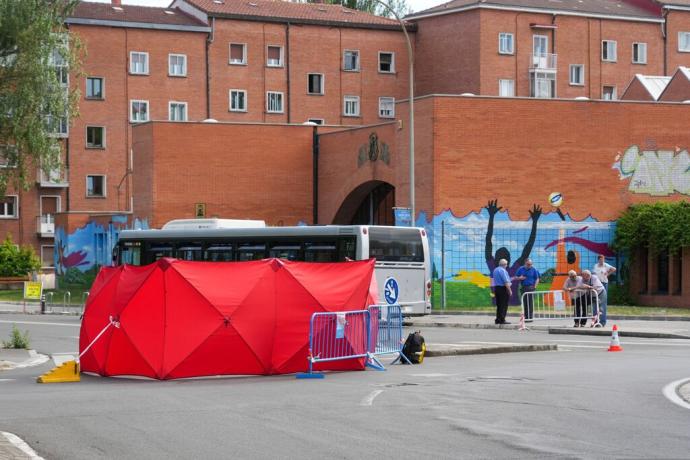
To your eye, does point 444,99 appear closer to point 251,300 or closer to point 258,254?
point 258,254

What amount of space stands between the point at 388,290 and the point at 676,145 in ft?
54.4

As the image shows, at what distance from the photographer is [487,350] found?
24016 millimetres

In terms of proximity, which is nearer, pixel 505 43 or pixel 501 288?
pixel 501 288

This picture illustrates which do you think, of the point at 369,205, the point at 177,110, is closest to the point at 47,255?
the point at 177,110

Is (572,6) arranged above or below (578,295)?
above

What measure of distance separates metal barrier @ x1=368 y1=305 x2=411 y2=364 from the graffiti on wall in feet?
81.2

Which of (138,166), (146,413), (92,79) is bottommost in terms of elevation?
(146,413)

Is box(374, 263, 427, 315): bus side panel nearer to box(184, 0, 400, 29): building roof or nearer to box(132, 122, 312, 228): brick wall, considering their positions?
box(132, 122, 312, 228): brick wall

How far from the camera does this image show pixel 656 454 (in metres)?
10.9

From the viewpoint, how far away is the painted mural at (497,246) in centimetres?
4359

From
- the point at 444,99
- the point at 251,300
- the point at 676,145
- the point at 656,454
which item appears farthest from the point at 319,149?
the point at 656,454

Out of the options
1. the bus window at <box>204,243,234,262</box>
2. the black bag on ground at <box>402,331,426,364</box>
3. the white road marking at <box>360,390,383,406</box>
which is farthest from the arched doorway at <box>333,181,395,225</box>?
the white road marking at <box>360,390,383,406</box>

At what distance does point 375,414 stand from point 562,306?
70.2 feet

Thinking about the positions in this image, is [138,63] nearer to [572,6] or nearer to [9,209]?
[9,209]
